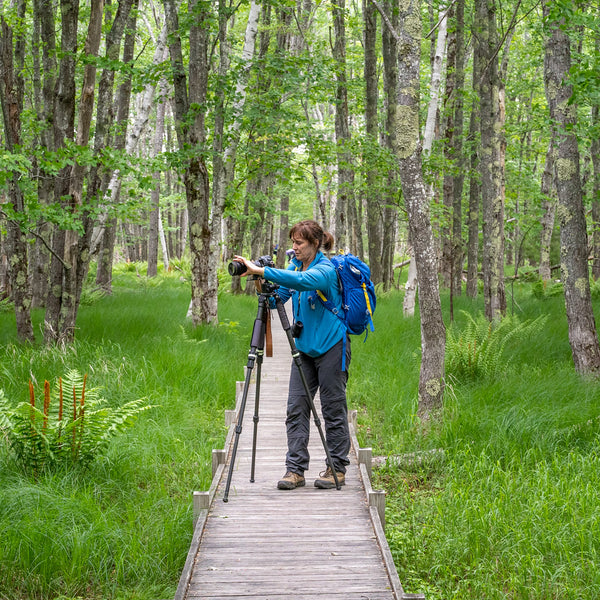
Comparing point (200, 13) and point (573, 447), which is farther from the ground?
point (200, 13)

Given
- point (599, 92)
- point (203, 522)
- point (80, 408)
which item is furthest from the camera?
point (599, 92)

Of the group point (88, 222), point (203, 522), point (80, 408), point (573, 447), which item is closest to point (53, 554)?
point (203, 522)

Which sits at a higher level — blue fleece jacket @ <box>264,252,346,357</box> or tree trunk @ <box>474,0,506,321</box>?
tree trunk @ <box>474,0,506,321</box>

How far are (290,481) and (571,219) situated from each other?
5.50m

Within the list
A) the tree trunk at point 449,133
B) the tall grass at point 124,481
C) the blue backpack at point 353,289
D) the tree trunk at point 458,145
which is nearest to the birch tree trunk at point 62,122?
the tall grass at point 124,481

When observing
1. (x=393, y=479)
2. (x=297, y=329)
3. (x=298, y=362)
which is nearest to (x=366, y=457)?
(x=393, y=479)

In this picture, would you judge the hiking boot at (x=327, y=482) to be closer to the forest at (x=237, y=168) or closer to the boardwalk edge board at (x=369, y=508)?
the boardwalk edge board at (x=369, y=508)

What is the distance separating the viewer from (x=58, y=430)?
5.61m

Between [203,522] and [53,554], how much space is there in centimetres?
108

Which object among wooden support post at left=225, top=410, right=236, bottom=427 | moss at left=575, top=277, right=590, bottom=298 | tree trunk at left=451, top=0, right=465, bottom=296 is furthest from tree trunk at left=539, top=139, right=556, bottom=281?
wooden support post at left=225, top=410, right=236, bottom=427

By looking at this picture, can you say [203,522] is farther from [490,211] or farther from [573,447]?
[490,211]

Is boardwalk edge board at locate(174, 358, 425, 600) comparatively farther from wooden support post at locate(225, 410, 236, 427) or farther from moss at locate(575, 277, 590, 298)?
moss at locate(575, 277, 590, 298)

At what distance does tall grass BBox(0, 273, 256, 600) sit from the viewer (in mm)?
4410

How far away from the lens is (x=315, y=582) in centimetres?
397
